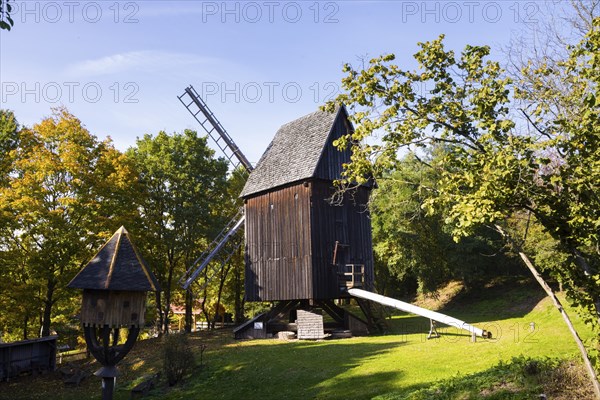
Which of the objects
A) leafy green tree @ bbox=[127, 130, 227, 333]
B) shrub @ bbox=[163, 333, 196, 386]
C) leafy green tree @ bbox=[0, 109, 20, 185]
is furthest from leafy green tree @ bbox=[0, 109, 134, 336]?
shrub @ bbox=[163, 333, 196, 386]

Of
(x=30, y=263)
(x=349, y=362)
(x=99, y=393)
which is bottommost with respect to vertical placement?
(x=99, y=393)

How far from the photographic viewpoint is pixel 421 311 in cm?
2069

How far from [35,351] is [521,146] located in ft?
82.3

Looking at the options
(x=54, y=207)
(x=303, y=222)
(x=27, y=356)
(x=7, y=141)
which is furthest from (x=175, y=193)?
(x=27, y=356)

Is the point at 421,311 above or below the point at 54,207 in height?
below

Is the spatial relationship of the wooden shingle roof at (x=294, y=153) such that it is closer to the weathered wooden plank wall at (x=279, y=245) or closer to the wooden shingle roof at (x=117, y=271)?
the weathered wooden plank wall at (x=279, y=245)

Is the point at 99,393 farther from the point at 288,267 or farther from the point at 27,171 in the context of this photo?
the point at 27,171

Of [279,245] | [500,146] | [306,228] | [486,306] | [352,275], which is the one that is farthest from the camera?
[486,306]

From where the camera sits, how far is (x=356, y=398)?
1243 cm

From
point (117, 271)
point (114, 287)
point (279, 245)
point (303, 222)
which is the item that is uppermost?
point (303, 222)

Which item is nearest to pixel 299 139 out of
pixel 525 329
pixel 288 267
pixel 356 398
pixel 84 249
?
pixel 288 267

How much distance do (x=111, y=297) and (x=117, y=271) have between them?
777 millimetres

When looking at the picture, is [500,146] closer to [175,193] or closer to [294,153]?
[294,153]

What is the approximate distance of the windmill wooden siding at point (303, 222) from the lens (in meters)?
24.4
